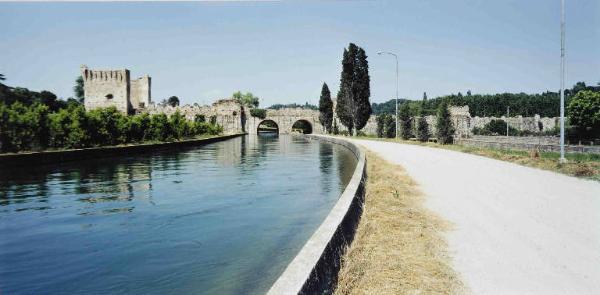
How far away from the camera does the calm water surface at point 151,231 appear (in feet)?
17.3

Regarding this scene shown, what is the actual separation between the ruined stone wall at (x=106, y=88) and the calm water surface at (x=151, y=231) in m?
59.0

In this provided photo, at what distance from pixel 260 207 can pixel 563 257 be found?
6189 mm

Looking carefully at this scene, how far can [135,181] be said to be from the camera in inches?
530

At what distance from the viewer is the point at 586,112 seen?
56.1m

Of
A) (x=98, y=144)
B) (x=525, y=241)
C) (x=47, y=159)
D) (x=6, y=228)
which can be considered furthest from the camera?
(x=98, y=144)

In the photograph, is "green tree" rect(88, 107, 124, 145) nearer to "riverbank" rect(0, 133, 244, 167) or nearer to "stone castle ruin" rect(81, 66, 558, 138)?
"riverbank" rect(0, 133, 244, 167)

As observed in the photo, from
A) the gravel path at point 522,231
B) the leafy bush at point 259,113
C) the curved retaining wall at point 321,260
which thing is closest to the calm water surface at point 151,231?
the curved retaining wall at point 321,260

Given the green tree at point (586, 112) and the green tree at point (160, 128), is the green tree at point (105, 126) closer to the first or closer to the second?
the green tree at point (160, 128)

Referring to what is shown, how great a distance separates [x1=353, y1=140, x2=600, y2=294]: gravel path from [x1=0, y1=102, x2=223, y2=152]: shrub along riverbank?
12748 mm

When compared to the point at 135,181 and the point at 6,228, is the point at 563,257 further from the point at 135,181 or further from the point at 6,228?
the point at 135,181

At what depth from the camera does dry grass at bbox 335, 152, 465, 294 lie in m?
4.13

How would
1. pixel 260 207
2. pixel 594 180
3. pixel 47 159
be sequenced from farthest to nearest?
pixel 47 159
pixel 594 180
pixel 260 207

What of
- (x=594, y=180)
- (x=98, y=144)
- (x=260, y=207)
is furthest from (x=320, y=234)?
(x=98, y=144)

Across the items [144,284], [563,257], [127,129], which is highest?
[127,129]
